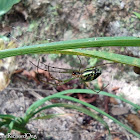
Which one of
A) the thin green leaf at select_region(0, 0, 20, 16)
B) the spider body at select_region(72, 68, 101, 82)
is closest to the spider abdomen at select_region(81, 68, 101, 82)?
the spider body at select_region(72, 68, 101, 82)

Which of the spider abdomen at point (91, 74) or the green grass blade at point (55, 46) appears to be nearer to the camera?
the green grass blade at point (55, 46)

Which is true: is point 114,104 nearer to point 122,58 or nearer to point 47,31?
point 47,31

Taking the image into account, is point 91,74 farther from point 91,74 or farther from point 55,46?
point 55,46

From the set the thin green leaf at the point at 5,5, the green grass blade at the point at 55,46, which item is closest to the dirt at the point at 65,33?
the thin green leaf at the point at 5,5

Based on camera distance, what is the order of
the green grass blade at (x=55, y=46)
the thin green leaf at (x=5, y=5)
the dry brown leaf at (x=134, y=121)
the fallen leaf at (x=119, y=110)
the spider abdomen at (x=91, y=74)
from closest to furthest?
the green grass blade at (x=55, y=46), the spider abdomen at (x=91, y=74), the thin green leaf at (x=5, y=5), the dry brown leaf at (x=134, y=121), the fallen leaf at (x=119, y=110)

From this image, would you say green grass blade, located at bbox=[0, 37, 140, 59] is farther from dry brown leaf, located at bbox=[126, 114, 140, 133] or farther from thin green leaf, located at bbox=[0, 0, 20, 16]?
dry brown leaf, located at bbox=[126, 114, 140, 133]

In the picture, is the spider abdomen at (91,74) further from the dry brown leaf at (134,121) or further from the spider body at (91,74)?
the dry brown leaf at (134,121)

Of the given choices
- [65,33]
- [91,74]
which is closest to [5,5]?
[91,74]
